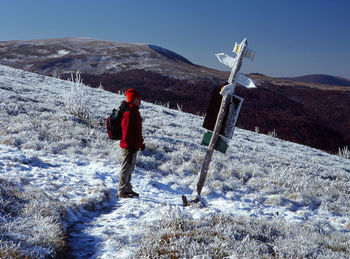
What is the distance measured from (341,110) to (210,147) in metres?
34.2

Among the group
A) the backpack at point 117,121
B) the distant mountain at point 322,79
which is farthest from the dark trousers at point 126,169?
the distant mountain at point 322,79

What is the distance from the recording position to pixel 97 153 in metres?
8.80

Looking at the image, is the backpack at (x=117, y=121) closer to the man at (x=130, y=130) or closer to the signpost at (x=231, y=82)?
the man at (x=130, y=130)

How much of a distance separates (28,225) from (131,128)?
8.66ft

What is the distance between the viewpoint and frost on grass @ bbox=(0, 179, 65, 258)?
124 inches

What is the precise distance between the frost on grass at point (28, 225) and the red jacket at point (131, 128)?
1.84 metres

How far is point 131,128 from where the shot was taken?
224 inches

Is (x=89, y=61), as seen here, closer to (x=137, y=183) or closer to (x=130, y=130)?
(x=137, y=183)

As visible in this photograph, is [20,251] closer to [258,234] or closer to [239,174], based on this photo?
[258,234]

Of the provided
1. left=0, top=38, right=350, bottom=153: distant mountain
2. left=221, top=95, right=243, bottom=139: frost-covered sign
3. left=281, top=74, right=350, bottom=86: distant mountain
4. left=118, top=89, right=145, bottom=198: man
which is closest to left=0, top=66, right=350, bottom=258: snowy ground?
left=118, top=89, right=145, bottom=198: man

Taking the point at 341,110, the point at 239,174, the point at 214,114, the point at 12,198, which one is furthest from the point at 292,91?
the point at 12,198

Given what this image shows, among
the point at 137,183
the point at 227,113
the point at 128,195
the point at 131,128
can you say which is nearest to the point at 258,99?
the point at 137,183

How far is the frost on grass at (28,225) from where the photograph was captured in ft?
10.3

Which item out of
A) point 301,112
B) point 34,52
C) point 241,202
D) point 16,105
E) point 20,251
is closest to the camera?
point 20,251
